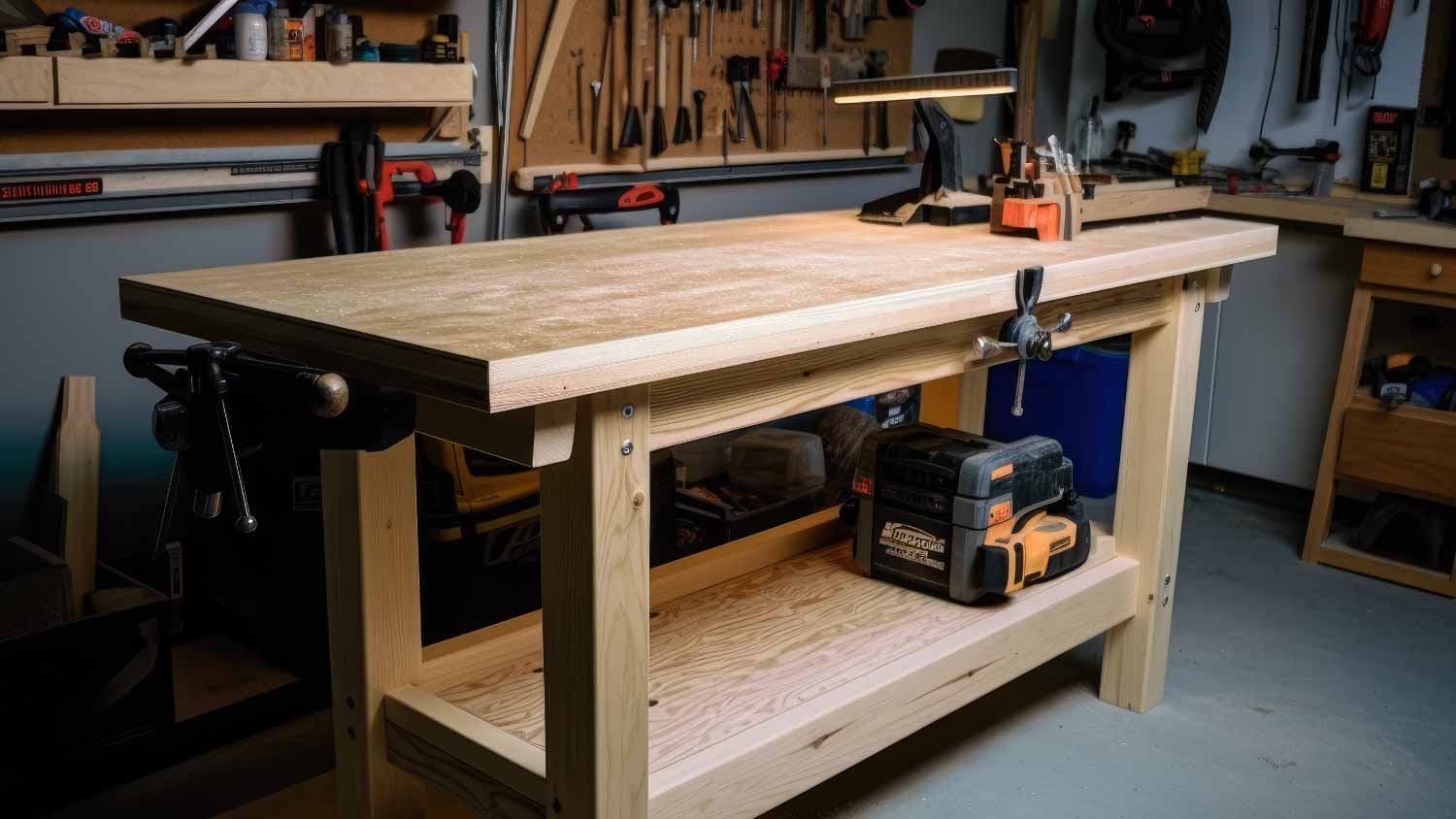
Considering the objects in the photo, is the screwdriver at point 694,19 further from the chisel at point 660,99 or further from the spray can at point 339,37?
the spray can at point 339,37

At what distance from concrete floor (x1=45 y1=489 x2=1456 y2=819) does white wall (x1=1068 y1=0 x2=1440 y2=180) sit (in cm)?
168

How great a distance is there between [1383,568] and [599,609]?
2893mm

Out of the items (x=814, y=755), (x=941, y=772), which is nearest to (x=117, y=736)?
(x=814, y=755)

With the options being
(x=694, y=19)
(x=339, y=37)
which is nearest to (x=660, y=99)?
(x=694, y=19)

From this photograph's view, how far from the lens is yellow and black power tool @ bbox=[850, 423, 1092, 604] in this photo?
242cm

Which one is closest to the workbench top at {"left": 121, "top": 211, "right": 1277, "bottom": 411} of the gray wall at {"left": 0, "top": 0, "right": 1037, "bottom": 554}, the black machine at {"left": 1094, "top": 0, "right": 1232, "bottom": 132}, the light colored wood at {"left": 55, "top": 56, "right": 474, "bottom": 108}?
the light colored wood at {"left": 55, "top": 56, "right": 474, "bottom": 108}

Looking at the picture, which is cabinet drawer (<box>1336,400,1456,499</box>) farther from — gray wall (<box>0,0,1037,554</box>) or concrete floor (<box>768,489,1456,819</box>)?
gray wall (<box>0,0,1037,554</box>)

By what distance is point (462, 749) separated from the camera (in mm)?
1776

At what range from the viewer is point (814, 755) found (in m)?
1.94

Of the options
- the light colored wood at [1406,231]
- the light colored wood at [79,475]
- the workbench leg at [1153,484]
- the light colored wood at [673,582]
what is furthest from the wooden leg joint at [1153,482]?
the light colored wood at [79,475]

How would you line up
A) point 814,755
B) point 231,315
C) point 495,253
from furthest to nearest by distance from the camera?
1. point 495,253
2. point 814,755
3. point 231,315

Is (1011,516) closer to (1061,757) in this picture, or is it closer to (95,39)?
(1061,757)

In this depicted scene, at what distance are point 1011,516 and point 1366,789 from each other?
2.85 feet

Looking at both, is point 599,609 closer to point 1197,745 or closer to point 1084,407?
point 1197,745
